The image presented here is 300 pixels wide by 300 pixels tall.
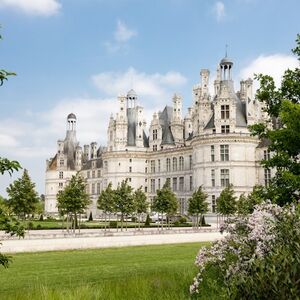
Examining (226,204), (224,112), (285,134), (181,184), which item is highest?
(224,112)

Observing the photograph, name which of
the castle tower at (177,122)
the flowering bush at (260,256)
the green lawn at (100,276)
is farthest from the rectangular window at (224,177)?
the flowering bush at (260,256)

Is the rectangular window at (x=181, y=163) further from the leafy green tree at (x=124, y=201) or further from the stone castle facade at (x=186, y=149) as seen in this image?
the leafy green tree at (x=124, y=201)

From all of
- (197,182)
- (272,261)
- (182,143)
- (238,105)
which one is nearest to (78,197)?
(197,182)

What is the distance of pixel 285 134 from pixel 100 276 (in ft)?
24.2

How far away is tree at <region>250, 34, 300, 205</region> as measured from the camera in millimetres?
14594

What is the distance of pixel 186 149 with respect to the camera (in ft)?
232

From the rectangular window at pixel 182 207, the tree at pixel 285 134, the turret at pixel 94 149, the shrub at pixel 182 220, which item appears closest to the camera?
the tree at pixel 285 134

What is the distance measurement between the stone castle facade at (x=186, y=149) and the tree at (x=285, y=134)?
40.7 meters

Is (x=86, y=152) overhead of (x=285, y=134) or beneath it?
overhead

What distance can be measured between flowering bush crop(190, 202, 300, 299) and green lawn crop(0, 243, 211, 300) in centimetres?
101

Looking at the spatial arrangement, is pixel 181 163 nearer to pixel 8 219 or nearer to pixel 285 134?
pixel 285 134

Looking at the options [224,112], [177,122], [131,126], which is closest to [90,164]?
[131,126]

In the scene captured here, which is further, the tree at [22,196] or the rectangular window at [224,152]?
the rectangular window at [224,152]

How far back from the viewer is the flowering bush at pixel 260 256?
592 centimetres
